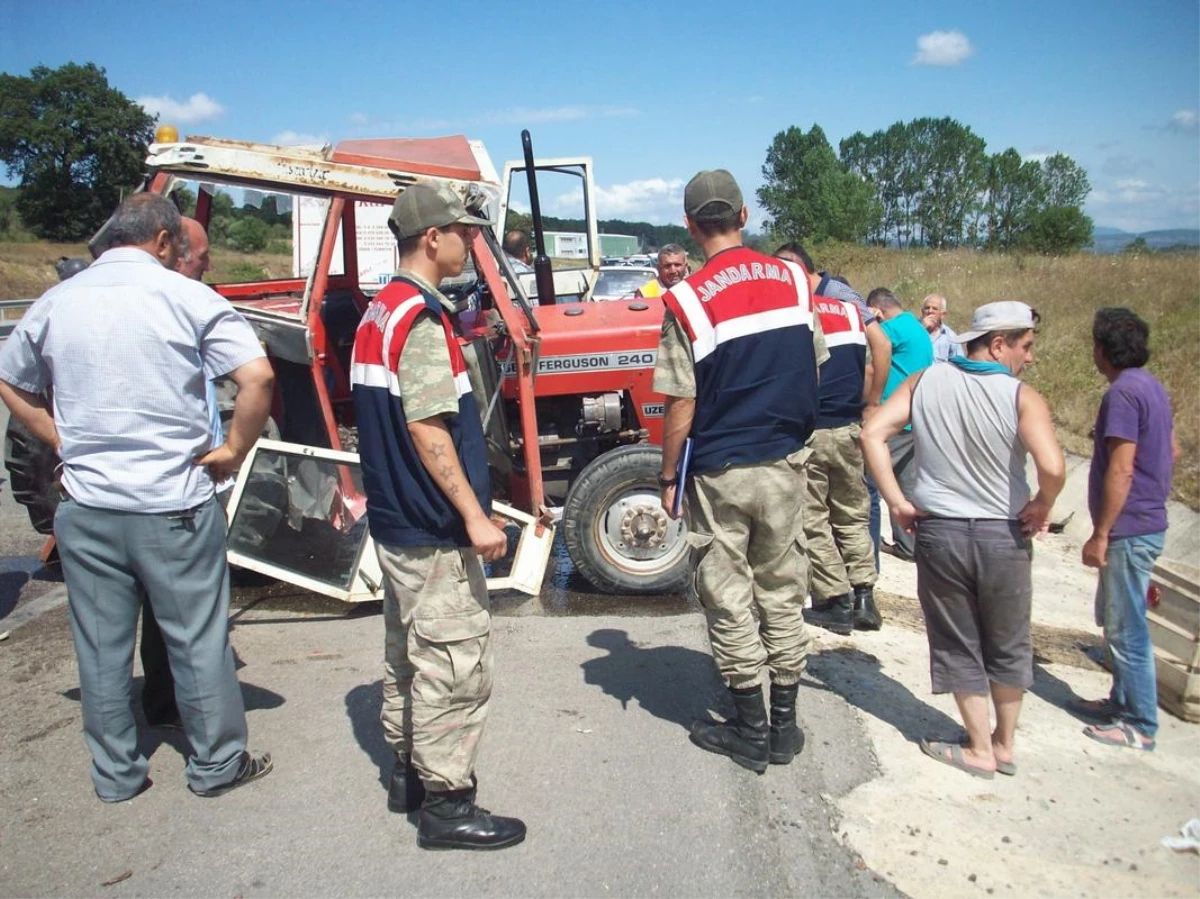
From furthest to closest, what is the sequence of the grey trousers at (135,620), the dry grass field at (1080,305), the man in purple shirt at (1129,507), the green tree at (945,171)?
1. the green tree at (945,171)
2. the dry grass field at (1080,305)
3. the man in purple shirt at (1129,507)
4. the grey trousers at (135,620)

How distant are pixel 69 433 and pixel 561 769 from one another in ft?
6.70

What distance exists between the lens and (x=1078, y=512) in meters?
7.57

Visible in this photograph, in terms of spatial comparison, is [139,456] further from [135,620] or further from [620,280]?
[620,280]

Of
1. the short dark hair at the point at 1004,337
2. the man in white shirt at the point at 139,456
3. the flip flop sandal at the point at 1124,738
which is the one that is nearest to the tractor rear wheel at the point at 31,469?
the man in white shirt at the point at 139,456

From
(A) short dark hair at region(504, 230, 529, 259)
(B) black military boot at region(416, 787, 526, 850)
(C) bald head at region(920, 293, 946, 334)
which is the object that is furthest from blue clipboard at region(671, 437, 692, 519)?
(C) bald head at region(920, 293, 946, 334)

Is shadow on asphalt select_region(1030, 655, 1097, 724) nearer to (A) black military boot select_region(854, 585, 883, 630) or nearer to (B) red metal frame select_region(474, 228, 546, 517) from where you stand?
(A) black military boot select_region(854, 585, 883, 630)

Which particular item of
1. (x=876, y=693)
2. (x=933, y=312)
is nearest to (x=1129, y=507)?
(x=876, y=693)

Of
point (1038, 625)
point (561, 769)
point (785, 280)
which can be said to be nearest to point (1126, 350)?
point (785, 280)

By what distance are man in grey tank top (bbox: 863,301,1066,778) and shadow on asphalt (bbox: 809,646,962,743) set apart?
0.32 m

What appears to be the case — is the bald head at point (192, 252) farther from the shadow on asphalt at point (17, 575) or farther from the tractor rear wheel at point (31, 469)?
the shadow on asphalt at point (17, 575)

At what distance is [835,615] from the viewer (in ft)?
16.2

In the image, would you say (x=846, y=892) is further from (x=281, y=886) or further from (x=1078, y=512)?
(x=1078, y=512)

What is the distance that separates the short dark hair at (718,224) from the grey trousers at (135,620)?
1980 millimetres

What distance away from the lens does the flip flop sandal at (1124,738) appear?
3.72m
